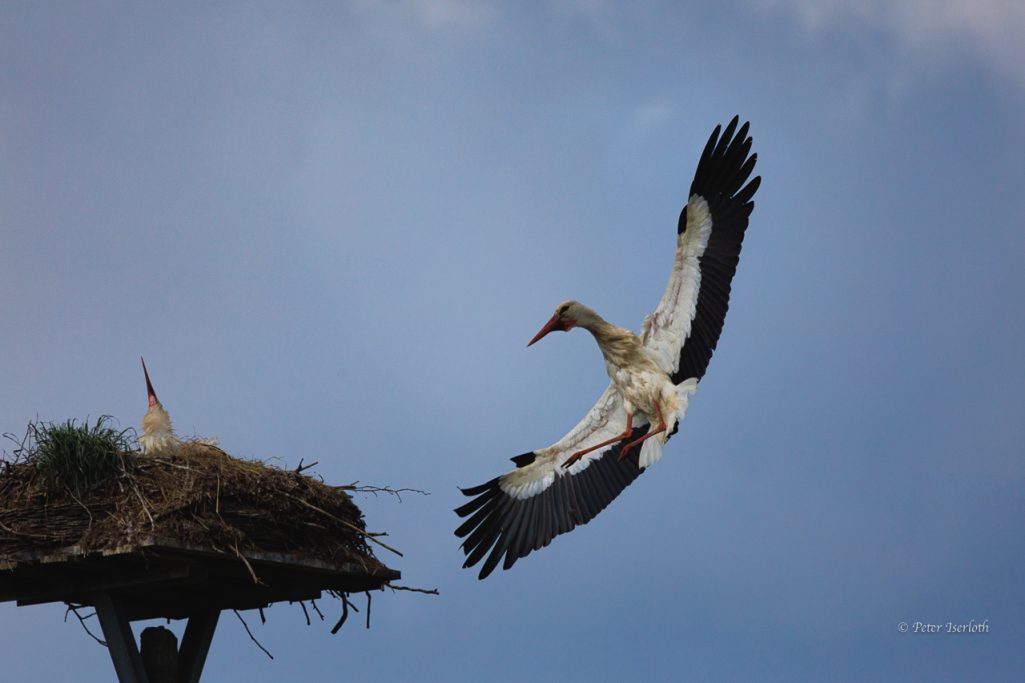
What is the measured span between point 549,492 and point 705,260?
165 cm

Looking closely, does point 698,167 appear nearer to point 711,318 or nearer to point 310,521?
point 711,318

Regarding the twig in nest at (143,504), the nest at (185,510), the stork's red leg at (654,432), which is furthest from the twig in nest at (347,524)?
the stork's red leg at (654,432)

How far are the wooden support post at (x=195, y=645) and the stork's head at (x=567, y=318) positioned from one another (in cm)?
232

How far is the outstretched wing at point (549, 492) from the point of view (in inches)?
256

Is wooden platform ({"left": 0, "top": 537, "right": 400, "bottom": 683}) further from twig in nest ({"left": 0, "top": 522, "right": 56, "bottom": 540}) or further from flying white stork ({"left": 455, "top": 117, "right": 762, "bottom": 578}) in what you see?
flying white stork ({"left": 455, "top": 117, "right": 762, "bottom": 578})

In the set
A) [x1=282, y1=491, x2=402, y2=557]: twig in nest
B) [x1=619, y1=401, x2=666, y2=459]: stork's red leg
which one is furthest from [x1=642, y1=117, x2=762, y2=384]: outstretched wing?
[x1=282, y1=491, x2=402, y2=557]: twig in nest

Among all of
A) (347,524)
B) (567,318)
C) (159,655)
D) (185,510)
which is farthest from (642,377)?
(159,655)

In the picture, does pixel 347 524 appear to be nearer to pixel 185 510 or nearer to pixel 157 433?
pixel 185 510

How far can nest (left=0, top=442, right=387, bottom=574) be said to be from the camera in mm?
4988

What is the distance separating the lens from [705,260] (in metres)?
6.34

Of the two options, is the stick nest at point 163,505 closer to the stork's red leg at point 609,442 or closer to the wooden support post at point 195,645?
the wooden support post at point 195,645

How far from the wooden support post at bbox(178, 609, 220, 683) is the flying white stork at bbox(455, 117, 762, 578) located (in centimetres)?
146

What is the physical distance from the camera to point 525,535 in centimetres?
650

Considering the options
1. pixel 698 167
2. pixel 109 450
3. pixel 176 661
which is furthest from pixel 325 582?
pixel 698 167
